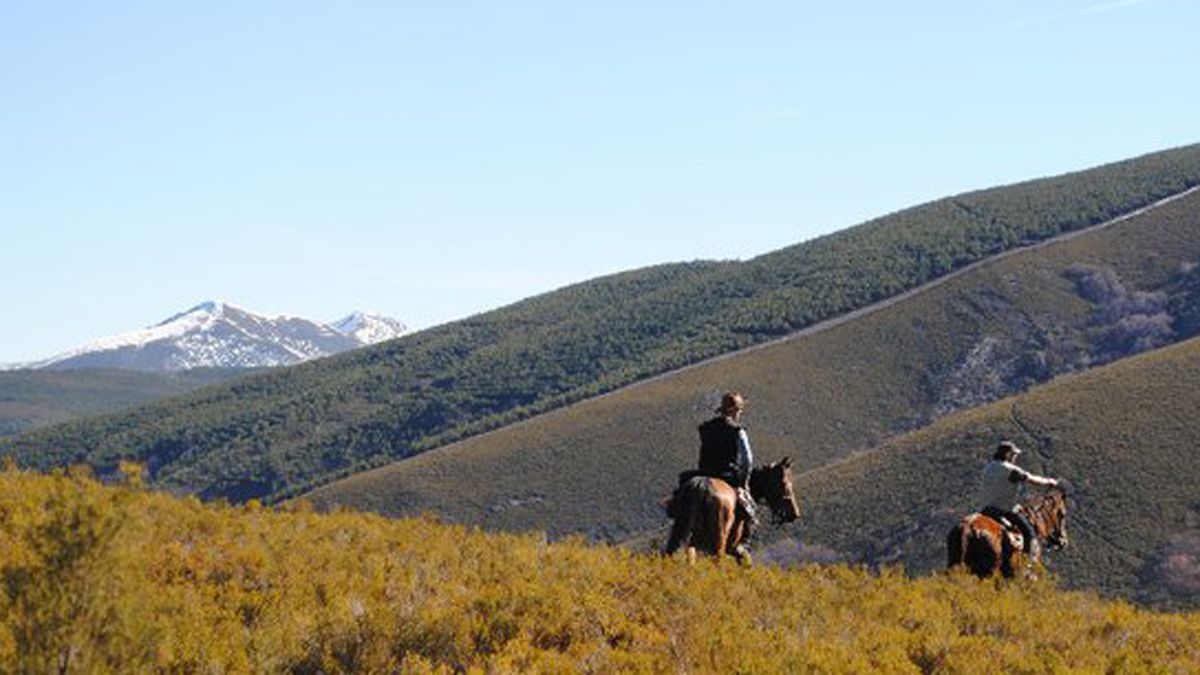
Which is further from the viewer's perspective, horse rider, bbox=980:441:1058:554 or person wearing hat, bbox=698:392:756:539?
horse rider, bbox=980:441:1058:554

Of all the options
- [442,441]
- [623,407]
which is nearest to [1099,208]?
[623,407]

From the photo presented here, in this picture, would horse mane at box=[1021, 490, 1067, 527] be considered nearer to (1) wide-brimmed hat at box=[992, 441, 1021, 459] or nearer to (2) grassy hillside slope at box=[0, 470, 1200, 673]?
(1) wide-brimmed hat at box=[992, 441, 1021, 459]

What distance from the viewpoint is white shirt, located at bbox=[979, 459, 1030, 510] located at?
19.1 m

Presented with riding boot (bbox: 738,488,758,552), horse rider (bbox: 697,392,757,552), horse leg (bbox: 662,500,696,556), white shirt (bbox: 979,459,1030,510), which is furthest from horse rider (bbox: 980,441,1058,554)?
horse leg (bbox: 662,500,696,556)

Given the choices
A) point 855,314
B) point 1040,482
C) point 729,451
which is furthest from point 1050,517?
point 855,314

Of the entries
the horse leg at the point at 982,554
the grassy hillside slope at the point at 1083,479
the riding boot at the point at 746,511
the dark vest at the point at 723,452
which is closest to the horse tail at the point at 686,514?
the dark vest at the point at 723,452

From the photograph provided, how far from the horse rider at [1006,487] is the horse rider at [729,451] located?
4.26m

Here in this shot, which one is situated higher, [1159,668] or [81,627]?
[81,627]

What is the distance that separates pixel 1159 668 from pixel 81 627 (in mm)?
9972

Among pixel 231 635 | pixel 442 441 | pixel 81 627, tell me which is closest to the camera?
pixel 81 627

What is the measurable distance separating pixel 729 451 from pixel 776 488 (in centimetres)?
229

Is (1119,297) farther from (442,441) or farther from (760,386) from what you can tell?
(442,441)

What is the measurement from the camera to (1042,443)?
321 ft

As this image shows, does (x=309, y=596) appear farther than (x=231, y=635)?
Yes
